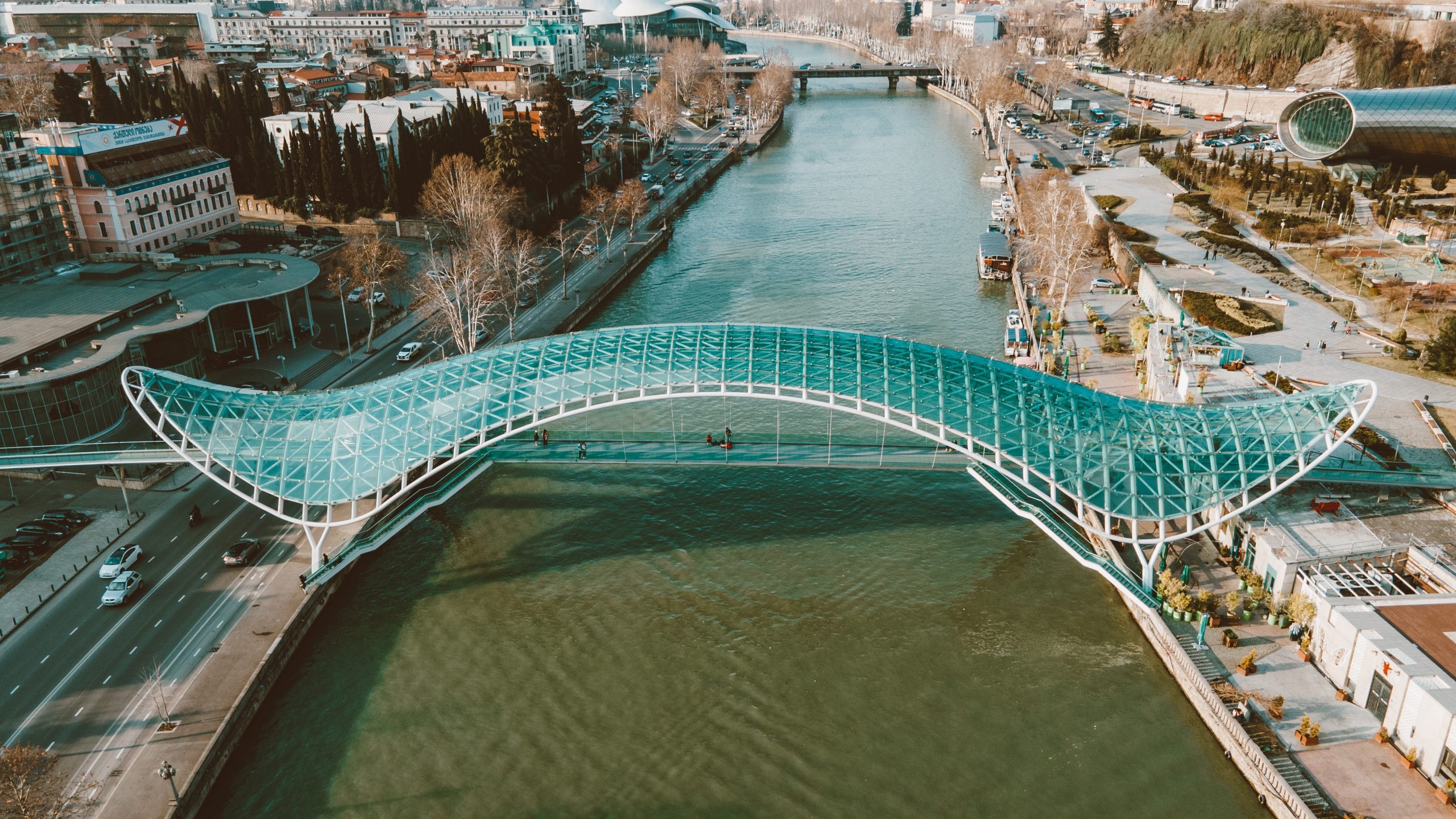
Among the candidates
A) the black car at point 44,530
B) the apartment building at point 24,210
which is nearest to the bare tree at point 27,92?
the apartment building at point 24,210

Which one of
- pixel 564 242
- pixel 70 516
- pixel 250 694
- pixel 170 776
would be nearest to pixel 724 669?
pixel 250 694

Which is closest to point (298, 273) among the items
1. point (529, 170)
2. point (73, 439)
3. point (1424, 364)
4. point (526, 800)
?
point (73, 439)

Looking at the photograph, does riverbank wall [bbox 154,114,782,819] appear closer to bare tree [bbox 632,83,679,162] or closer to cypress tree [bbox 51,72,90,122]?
cypress tree [bbox 51,72,90,122]

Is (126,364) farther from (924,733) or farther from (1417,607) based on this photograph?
(1417,607)

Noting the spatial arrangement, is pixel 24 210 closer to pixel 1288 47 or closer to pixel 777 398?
pixel 777 398

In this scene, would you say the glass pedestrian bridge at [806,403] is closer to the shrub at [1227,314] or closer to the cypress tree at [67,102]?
the shrub at [1227,314]

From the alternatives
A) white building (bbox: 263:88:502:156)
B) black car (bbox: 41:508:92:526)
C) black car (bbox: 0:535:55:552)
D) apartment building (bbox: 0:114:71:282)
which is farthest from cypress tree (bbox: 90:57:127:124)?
black car (bbox: 0:535:55:552)
